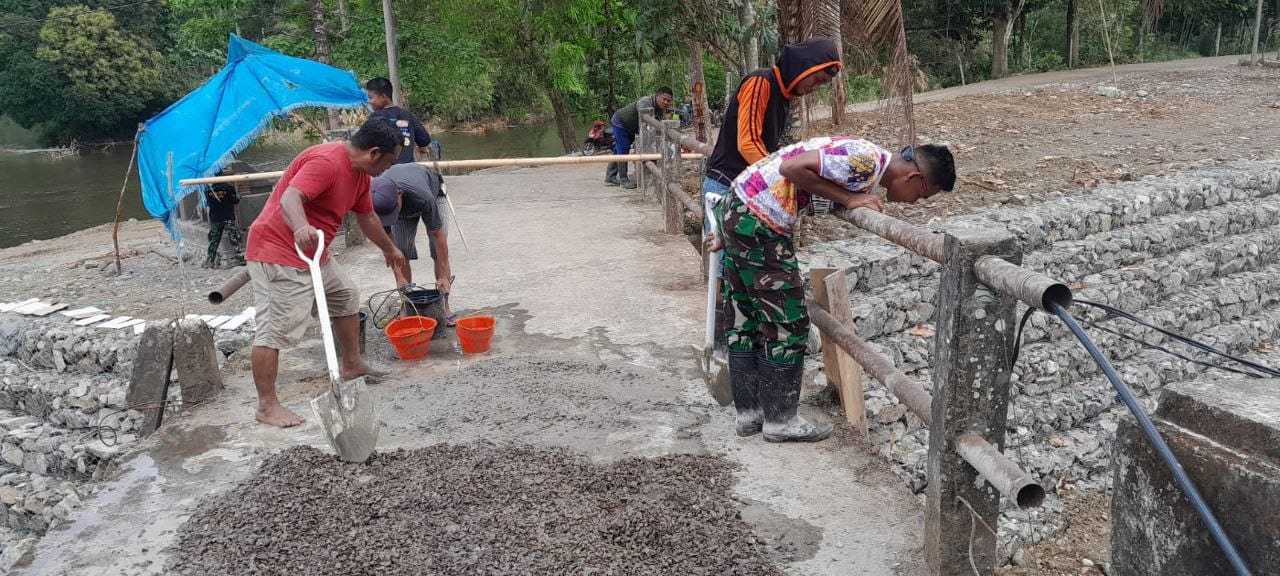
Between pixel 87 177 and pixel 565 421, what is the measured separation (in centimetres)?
3551

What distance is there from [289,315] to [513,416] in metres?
1.11

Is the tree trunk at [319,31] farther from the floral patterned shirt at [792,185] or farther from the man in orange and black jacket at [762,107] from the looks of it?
the floral patterned shirt at [792,185]

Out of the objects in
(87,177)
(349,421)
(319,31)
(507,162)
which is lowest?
(87,177)

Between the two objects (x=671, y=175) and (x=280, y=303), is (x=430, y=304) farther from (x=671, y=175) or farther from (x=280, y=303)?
(x=671, y=175)

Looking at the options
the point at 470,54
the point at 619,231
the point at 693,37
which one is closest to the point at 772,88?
the point at 619,231

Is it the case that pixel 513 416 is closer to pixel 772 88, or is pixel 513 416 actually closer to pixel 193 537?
pixel 193 537

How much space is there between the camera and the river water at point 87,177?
79.3 ft

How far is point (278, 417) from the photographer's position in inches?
161

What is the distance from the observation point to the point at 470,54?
16.7m

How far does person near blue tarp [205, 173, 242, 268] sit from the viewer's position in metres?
9.73

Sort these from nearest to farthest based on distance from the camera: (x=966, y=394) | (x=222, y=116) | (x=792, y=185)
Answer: (x=966, y=394) < (x=792, y=185) < (x=222, y=116)

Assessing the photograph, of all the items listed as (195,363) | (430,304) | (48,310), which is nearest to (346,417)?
(195,363)

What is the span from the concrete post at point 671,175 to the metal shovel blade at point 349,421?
4.10m

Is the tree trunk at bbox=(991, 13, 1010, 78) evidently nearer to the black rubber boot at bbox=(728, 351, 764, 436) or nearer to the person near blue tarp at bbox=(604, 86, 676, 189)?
the person near blue tarp at bbox=(604, 86, 676, 189)
